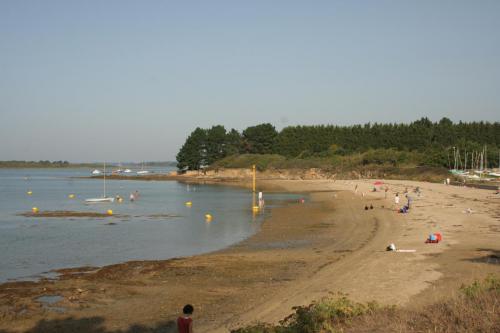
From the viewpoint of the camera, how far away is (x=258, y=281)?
1908 centimetres

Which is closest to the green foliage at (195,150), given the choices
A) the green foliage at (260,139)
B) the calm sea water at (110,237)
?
the green foliage at (260,139)

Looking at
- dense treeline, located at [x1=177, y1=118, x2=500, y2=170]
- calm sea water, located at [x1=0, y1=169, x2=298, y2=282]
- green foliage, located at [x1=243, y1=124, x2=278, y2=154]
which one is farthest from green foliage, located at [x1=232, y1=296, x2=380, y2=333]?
green foliage, located at [x1=243, y1=124, x2=278, y2=154]

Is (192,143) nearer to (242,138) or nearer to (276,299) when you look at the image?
Answer: (242,138)

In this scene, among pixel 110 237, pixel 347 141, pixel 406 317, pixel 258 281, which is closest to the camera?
pixel 406 317

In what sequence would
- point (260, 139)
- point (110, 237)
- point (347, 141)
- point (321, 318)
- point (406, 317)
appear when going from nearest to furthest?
1. point (406, 317)
2. point (321, 318)
3. point (110, 237)
4. point (347, 141)
5. point (260, 139)

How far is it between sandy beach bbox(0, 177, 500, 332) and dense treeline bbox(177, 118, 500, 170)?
81267 millimetres

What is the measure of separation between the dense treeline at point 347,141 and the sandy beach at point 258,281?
267 ft

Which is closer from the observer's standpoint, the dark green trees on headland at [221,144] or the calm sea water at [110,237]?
the calm sea water at [110,237]

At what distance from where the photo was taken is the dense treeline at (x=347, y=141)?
10931 cm

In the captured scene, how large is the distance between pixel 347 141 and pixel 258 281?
114 m

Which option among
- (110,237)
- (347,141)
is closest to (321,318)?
(110,237)

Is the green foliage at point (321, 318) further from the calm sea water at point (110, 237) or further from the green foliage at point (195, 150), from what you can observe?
the green foliage at point (195, 150)

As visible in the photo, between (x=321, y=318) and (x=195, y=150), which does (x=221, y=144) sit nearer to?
(x=195, y=150)

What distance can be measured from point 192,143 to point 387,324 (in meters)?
143
